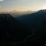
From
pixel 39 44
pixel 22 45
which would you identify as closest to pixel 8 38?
pixel 22 45

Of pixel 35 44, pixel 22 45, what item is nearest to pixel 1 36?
pixel 22 45

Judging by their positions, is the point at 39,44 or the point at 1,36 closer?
the point at 39,44

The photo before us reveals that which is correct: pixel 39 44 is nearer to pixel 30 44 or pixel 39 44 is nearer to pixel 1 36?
pixel 30 44

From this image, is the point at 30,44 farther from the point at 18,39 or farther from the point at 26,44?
the point at 18,39

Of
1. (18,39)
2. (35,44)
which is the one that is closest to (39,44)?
(35,44)

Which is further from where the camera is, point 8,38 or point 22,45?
point 8,38

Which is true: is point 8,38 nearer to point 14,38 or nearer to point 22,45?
point 14,38

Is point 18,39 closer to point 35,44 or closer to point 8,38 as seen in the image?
point 8,38
